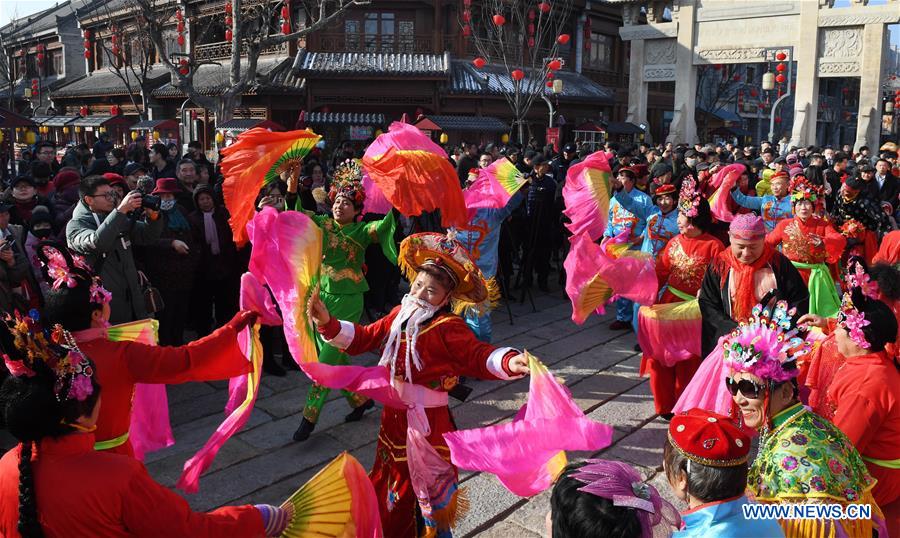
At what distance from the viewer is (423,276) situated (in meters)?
3.19

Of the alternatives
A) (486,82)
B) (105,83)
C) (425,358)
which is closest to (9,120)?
(425,358)

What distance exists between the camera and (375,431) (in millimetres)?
4812

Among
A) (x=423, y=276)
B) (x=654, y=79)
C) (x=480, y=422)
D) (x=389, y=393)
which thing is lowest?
Result: (x=480, y=422)

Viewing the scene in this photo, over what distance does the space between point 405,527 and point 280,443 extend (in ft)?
5.68

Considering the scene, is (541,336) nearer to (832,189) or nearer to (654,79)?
(832,189)

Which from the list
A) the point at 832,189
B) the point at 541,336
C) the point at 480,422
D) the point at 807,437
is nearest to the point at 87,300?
the point at 807,437

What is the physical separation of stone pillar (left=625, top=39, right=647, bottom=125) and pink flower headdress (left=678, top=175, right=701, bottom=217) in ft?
68.2

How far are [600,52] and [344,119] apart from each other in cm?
1171

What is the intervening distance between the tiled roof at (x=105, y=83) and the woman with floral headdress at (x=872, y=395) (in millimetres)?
26722

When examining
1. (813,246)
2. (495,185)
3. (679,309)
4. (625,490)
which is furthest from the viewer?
(495,185)

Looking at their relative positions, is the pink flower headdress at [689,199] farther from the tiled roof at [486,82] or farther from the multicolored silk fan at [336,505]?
the tiled roof at [486,82]

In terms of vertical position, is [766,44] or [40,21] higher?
[40,21]

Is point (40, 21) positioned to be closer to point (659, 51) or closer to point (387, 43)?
point (387, 43)

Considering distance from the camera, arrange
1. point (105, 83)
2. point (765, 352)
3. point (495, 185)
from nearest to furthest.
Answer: point (765, 352) < point (495, 185) < point (105, 83)
